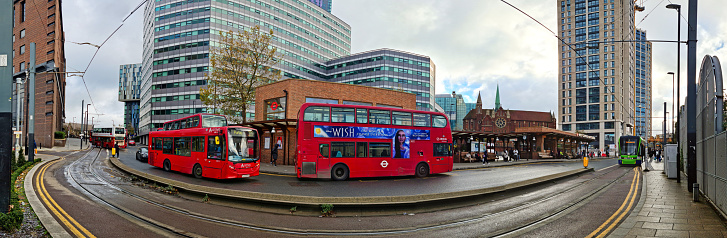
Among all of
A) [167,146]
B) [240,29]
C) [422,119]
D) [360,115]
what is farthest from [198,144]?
[240,29]

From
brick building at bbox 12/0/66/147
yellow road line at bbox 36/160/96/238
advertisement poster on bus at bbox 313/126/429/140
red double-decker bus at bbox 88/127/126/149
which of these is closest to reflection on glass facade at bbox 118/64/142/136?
brick building at bbox 12/0/66/147

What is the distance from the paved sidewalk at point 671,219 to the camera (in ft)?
26.1

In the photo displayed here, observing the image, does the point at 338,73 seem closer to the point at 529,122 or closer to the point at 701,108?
the point at 529,122

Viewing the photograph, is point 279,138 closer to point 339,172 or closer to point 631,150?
point 339,172

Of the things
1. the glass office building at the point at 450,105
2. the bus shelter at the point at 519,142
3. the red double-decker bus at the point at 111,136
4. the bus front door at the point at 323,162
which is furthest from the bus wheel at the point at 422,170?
the glass office building at the point at 450,105

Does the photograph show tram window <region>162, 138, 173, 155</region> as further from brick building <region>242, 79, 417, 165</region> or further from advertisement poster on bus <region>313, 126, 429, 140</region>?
advertisement poster on bus <region>313, 126, 429, 140</region>

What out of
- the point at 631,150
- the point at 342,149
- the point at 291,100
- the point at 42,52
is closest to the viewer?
the point at 342,149

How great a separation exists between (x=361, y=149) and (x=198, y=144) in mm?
8287

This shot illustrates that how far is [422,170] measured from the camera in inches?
821

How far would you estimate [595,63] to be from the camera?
104625mm

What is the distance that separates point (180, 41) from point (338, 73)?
38373mm

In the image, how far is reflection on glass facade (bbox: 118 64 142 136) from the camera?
156500 millimetres

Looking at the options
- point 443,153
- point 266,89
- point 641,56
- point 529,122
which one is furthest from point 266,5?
point 641,56

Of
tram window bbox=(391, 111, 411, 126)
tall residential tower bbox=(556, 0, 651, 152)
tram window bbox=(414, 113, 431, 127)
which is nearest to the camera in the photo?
tram window bbox=(391, 111, 411, 126)
